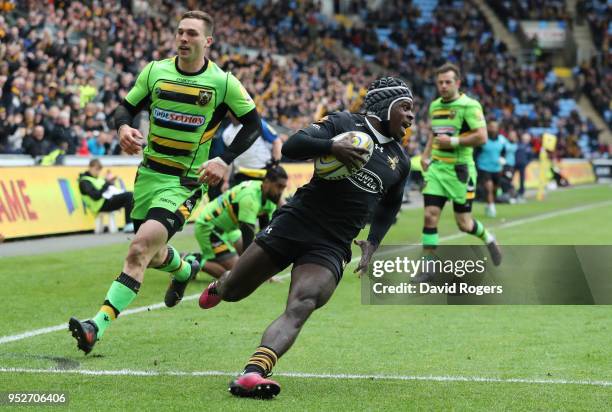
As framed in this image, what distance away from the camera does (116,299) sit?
716 centimetres

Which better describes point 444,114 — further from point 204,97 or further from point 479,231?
point 204,97

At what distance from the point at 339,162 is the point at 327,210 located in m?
0.39

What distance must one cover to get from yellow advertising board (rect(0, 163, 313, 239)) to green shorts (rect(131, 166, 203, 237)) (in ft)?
29.3

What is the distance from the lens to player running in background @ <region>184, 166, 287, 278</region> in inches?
446

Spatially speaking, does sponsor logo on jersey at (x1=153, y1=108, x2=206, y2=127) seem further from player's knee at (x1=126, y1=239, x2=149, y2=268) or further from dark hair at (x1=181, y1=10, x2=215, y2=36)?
player's knee at (x1=126, y1=239, x2=149, y2=268)

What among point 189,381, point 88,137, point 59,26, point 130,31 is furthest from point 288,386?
point 130,31

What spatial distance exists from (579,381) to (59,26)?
21.8m

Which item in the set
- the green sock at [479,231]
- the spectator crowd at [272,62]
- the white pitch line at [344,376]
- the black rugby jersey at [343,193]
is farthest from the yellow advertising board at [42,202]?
the black rugby jersey at [343,193]

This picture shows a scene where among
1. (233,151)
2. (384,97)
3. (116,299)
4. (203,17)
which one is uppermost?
(203,17)

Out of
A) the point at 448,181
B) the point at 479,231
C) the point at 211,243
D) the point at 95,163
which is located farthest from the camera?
the point at 95,163

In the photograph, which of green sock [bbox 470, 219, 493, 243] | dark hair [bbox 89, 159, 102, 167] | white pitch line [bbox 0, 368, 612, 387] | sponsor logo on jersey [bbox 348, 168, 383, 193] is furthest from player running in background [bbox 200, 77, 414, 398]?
dark hair [bbox 89, 159, 102, 167]

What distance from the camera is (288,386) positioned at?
6.30 m

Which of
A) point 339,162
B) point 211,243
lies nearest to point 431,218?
point 211,243

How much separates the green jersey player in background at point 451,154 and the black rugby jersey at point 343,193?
5.72 meters
